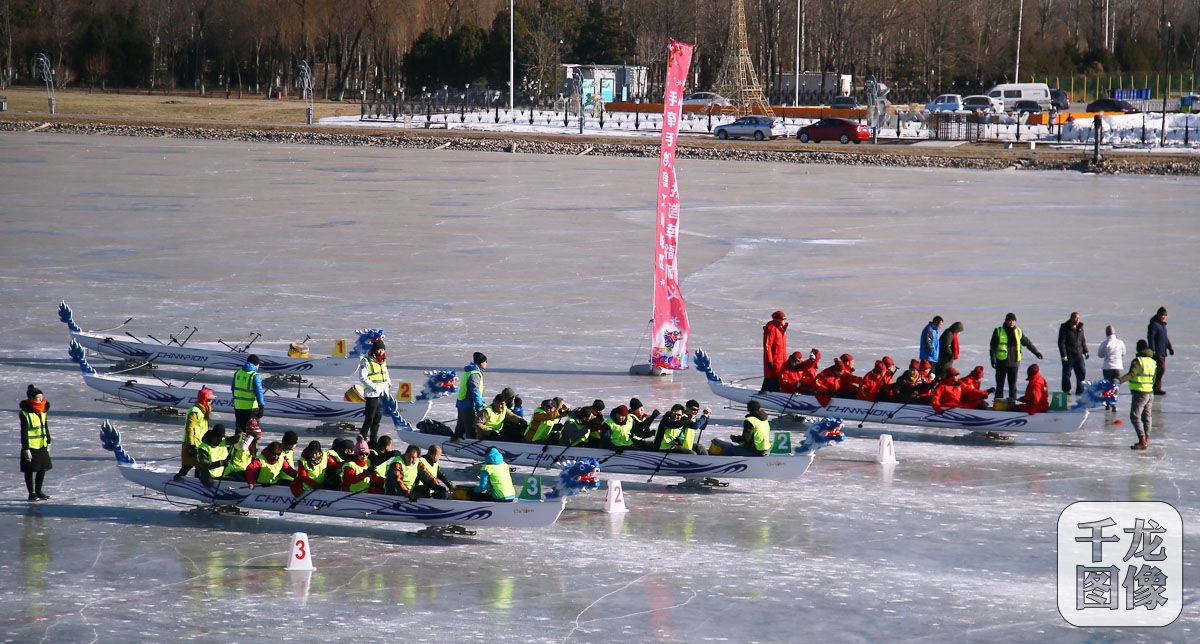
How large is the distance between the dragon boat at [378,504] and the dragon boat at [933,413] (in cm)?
517

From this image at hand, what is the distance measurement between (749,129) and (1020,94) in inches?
810

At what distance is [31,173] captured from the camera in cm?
4419

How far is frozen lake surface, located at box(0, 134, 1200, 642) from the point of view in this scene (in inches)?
419

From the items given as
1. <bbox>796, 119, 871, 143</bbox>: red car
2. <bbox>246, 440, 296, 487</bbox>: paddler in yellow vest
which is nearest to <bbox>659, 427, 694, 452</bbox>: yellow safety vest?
<bbox>246, 440, 296, 487</bbox>: paddler in yellow vest

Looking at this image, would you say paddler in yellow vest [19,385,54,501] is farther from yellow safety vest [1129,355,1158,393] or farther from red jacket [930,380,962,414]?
yellow safety vest [1129,355,1158,393]

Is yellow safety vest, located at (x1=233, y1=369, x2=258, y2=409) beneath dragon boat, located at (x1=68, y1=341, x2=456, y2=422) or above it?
above

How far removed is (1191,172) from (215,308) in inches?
1500

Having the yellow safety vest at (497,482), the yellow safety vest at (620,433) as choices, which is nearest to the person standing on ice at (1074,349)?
the yellow safety vest at (620,433)

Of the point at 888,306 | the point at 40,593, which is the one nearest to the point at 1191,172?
the point at 888,306

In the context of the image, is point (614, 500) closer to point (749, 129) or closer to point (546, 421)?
point (546, 421)

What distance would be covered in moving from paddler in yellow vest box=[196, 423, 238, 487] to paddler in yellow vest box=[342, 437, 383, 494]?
1251 millimetres

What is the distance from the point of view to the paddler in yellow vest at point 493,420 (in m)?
14.6

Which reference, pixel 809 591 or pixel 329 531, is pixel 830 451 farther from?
pixel 329 531

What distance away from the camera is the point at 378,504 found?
12.4 m
